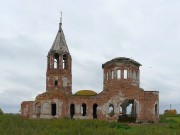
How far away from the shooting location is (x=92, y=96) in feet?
125

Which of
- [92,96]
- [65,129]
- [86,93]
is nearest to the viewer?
[65,129]

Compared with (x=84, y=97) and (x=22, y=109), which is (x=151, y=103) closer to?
(x=84, y=97)

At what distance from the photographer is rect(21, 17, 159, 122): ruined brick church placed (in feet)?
121

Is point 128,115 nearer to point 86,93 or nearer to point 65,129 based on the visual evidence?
point 86,93

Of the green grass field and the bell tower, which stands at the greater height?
the bell tower

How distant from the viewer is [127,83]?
36.6 meters

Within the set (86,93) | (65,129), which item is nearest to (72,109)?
(86,93)

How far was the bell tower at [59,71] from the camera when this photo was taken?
39.7 m

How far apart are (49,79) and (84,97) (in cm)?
455

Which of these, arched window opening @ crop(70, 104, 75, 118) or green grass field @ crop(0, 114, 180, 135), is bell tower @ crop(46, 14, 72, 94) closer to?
arched window opening @ crop(70, 104, 75, 118)

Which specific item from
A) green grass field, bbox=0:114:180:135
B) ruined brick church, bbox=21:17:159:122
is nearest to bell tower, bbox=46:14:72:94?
ruined brick church, bbox=21:17:159:122

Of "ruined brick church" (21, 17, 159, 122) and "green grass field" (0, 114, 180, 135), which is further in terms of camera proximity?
"ruined brick church" (21, 17, 159, 122)

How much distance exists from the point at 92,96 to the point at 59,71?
15.8 feet

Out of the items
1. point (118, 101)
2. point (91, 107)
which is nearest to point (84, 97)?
point (91, 107)
